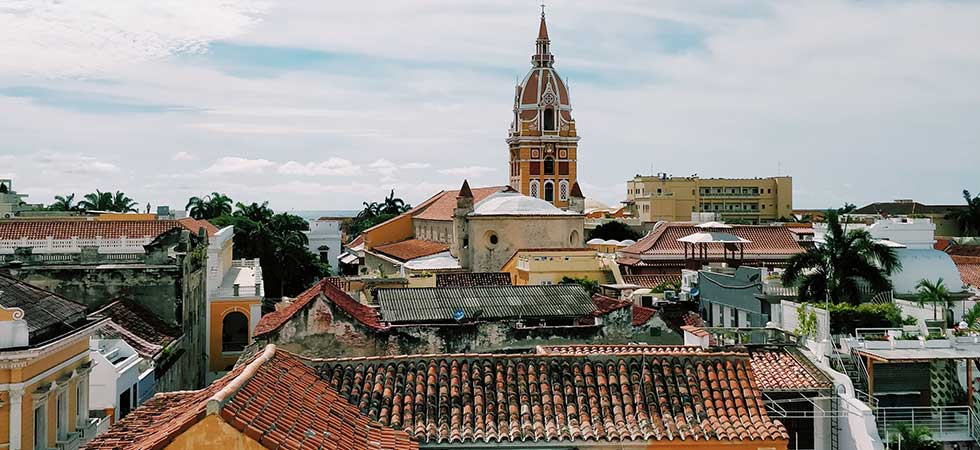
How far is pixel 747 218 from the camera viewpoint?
11731 cm

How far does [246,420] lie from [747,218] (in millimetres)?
113457

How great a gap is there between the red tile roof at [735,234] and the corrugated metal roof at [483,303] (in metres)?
25.4

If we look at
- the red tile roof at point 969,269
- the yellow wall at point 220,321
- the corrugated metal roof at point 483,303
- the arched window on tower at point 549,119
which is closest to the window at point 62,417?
the corrugated metal roof at point 483,303

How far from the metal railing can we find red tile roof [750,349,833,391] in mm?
2073

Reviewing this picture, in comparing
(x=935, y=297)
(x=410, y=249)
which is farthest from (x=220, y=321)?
(x=410, y=249)

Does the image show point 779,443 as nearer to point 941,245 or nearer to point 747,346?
point 747,346

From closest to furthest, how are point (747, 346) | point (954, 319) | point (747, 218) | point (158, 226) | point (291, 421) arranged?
point (291, 421) < point (747, 346) < point (954, 319) < point (158, 226) < point (747, 218)

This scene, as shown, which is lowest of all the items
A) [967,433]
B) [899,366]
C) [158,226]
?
[967,433]

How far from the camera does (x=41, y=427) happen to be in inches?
563

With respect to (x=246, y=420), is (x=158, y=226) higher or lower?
higher

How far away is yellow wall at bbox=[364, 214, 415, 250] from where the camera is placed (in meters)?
74.7

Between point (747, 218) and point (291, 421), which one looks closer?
point (291, 421)

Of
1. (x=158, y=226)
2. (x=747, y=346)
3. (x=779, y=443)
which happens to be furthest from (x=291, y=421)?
(x=158, y=226)

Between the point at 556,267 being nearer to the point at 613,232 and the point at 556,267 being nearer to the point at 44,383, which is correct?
the point at 44,383
